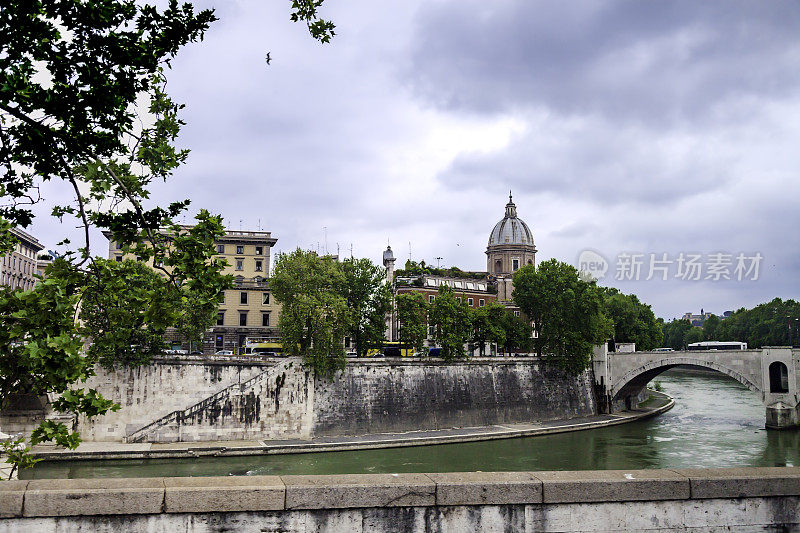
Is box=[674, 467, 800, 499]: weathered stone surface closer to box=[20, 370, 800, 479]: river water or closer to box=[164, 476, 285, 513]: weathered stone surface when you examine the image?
box=[164, 476, 285, 513]: weathered stone surface

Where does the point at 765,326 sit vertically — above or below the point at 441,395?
above

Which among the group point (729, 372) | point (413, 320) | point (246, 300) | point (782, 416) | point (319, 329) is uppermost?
point (246, 300)

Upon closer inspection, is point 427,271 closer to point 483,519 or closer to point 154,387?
point 154,387

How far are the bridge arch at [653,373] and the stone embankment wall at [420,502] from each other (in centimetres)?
4509

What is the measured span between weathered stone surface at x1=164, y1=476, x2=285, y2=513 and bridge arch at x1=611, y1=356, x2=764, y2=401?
158ft

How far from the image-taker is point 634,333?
72562 millimetres

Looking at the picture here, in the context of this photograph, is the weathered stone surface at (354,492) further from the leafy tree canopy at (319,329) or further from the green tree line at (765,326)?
the green tree line at (765,326)

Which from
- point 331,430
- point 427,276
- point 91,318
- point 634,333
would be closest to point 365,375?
point 331,430

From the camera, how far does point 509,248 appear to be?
287ft

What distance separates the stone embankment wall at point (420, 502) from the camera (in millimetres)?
5992

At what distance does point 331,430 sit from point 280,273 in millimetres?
14157

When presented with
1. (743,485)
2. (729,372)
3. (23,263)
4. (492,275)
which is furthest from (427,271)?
(743,485)

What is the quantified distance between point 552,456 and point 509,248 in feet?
177

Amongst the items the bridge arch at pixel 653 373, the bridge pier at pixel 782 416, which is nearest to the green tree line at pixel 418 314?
the bridge arch at pixel 653 373
